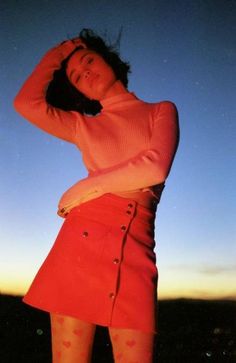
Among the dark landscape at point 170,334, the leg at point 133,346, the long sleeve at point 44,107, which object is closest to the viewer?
the leg at point 133,346

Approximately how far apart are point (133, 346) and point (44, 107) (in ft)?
2.33

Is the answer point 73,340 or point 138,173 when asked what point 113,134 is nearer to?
point 138,173

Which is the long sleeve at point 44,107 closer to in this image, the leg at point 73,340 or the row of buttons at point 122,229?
the row of buttons at point 122,229

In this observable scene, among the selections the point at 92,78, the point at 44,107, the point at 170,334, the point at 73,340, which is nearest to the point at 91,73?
the point at 92,78

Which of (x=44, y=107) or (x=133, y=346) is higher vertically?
(x=44, y=107)

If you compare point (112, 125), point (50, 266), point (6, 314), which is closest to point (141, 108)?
point (112, 125)

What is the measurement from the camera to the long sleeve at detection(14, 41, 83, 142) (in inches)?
47.7

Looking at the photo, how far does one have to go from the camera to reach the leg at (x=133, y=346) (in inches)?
35.4

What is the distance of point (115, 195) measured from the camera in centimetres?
Answer: 105

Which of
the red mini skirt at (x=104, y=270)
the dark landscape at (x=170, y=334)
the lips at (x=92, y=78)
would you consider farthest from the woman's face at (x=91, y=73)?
the dark landscape at (x=170, y=334)

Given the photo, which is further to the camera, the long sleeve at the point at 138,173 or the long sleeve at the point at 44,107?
the long sleeve at the point at 44,107

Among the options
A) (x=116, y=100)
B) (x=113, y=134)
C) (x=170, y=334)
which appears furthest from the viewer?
(x=170, y=334)

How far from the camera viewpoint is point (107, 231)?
1.00 meters

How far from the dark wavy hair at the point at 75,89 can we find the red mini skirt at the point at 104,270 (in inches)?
18.5
